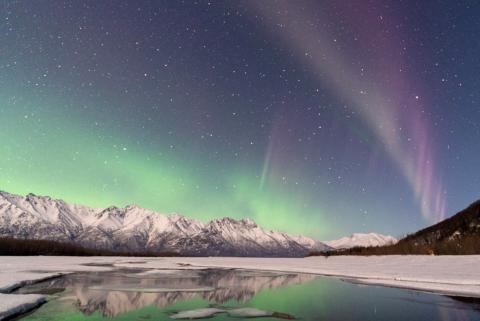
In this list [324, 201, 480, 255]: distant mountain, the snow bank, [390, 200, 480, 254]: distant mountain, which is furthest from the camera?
[390, 200, 480, 254]: distant mountain

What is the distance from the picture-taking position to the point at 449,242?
3512 centimetres

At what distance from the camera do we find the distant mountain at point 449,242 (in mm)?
32594

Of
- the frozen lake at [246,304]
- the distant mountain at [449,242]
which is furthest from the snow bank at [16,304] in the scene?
the distant mountain at [449,242]

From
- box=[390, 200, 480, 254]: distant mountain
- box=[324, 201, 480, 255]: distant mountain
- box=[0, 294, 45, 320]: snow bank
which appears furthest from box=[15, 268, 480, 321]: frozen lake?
box=[390, 200, 480, 254]: distant mountain

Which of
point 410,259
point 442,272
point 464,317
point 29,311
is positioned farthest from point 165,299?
point 410,259

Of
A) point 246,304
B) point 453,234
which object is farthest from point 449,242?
point 453,234

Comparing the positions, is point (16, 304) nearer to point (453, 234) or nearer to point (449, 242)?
point (449, 242)

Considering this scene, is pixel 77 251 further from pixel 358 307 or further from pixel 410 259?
pixel 358 307

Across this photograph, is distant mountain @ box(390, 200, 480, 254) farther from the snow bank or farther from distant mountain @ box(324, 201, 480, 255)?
the snow bank

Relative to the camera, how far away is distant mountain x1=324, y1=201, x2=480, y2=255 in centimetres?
3259

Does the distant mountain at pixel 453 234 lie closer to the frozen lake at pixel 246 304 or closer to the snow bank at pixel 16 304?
the frozen lake at pixel 246 304

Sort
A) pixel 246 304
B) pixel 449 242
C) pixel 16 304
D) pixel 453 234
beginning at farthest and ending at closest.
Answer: pixel 453 234
pixel 449 242
pixel 246 304
pixel 16 304

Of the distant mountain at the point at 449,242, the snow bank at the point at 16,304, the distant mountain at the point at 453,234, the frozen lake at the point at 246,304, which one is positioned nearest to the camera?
the snow bank at the point at 16,304

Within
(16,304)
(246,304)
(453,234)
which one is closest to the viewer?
(16,304)
